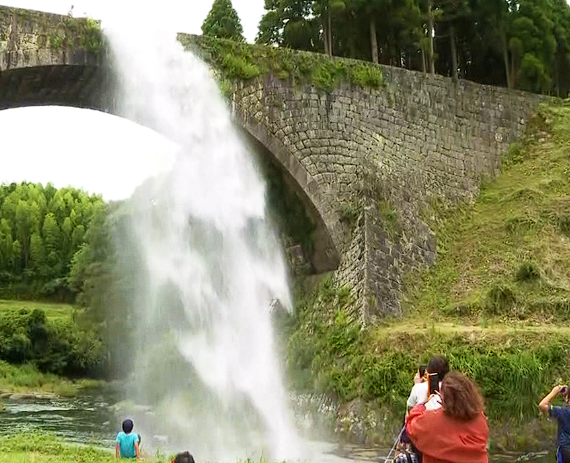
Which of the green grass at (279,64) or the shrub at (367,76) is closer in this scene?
the green grass at (279,64)

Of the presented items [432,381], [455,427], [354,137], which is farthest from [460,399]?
[354,137]

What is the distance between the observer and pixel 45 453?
7.58m

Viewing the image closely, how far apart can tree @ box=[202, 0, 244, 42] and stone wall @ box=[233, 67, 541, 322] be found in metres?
8.00

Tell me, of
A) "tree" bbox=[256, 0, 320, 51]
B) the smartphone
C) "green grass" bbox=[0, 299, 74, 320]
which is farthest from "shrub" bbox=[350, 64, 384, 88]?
"green grass" bbox=[0, 299, 74, 320]

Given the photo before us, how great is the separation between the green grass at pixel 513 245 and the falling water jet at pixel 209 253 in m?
2.85

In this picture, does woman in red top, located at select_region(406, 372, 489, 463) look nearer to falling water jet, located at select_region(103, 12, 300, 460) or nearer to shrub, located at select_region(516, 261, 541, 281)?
falling water jet, located at select_region(103, 12, 300, 460)

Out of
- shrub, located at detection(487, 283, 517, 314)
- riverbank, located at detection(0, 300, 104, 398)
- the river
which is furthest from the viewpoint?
riverbank, located at detection(0, 300, 104, 398)

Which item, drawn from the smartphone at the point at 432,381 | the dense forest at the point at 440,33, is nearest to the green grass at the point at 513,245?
the dense forest at the point at 440,33

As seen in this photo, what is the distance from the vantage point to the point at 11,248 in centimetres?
4744

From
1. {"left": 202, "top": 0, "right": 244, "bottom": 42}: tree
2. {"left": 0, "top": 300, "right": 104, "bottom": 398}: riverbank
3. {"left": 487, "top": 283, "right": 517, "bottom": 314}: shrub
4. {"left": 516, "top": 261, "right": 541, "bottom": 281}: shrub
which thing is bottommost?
{"left": 0, "top": 300, "right": 104, "bottom": 398}: riverbank

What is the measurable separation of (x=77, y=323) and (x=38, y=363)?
315 cm

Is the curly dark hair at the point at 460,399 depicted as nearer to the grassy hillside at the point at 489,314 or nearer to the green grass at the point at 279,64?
the grassy hillside at the point at 489,314

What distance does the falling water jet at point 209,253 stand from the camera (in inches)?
480

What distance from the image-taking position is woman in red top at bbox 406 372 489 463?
11.1ft
